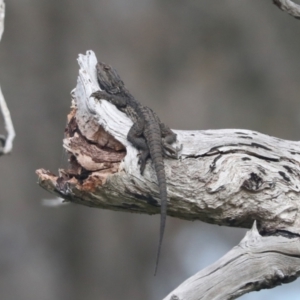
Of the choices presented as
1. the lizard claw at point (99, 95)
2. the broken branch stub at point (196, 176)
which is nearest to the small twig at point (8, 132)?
the broken branch stub at point (196, 176)

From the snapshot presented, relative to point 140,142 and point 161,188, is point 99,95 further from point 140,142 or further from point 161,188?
point 161,188

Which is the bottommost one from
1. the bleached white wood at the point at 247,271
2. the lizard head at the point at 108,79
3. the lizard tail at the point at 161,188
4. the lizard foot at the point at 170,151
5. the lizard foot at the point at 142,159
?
the bleached white wood at the point at 247,271

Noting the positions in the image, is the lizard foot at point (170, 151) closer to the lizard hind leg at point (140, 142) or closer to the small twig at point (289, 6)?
the lizard hind leg at point (140, 142)

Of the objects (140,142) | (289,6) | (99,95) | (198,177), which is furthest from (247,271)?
(289,6)

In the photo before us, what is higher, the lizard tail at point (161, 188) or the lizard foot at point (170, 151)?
the lizard foot at point (170, 151)

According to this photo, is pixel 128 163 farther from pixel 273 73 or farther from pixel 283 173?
pixel 273 73

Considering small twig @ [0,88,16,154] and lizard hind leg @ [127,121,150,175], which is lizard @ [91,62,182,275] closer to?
lizard hind leg @ [127,121,150,175]
